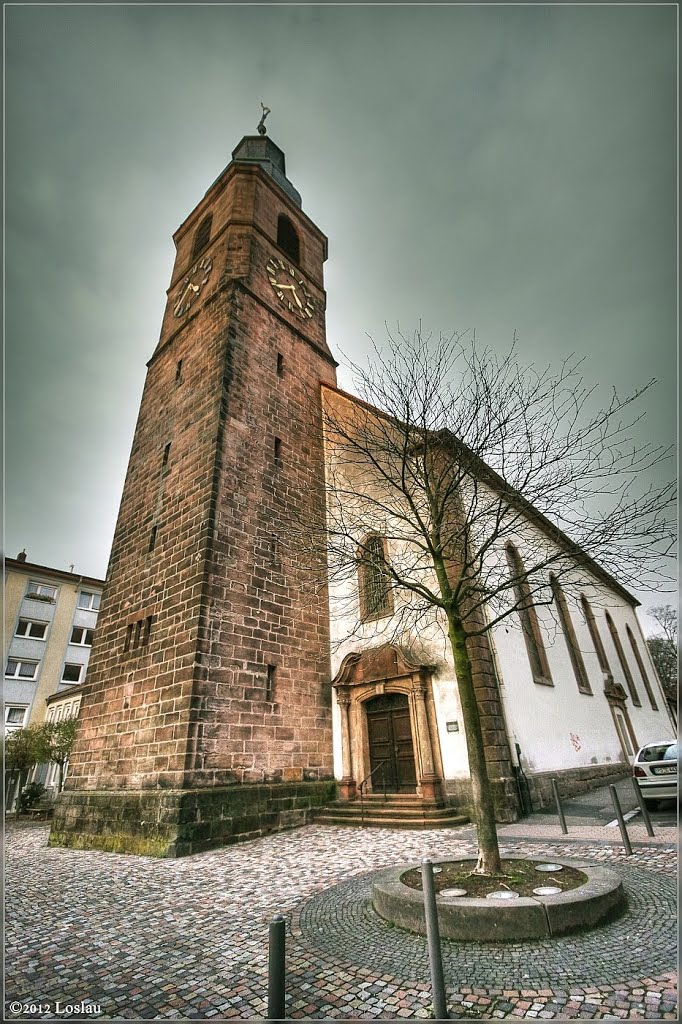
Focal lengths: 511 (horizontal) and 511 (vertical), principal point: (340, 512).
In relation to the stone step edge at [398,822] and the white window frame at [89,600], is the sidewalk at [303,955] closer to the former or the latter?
the stone step edge at [398,822]

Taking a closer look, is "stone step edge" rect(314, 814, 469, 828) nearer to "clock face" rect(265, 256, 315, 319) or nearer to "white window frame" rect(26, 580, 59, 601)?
"clock face" rect(265, 256, 315, 319)

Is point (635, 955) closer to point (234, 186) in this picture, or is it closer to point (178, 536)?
point (178, 536)

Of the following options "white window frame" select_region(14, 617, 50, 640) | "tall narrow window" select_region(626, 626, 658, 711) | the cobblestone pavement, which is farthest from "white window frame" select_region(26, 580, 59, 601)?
"tall narrow window" select_region(626, 626, 658, 711)

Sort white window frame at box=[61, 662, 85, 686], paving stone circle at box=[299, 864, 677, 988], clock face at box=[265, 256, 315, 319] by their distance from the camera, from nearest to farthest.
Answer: paving stone circle at box=[299, 864, 677, 988], clock face at box=[265, 256, 315, 319], white window frame at box=[61, 662, 85, 686]

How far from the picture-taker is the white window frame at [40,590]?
1230 inches

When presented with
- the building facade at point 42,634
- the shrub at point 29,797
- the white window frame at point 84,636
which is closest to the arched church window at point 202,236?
the building facade at point 42,634

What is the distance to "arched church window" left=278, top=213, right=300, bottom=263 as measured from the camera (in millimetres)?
18172

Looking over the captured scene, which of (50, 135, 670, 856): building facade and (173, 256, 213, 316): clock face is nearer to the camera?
(50, 135, 670, 856): building facade

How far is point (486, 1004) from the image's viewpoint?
295 centimetres

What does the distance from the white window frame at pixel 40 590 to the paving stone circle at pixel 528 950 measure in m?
32.5

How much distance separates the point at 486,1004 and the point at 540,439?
5547mm

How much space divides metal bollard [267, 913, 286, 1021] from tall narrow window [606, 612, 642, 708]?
73.9 ft

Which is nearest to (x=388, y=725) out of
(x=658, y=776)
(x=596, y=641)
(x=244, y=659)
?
(x=244, y=659)

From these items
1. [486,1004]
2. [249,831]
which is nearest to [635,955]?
[486,1004]
